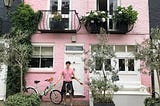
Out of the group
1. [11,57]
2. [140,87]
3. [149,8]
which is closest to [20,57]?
[11,57]

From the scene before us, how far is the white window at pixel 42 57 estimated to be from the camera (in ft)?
48.3

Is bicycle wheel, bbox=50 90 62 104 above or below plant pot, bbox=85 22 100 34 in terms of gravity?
below

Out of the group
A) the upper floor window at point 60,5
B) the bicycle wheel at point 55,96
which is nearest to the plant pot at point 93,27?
the upper floor window at point 60,5

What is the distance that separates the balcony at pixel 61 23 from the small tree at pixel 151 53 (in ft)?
16.1

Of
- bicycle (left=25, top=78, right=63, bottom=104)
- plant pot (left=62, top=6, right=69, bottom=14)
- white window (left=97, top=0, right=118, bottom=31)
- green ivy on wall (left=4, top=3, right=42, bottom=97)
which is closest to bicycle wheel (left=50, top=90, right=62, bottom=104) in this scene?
bicycle (left=25, top=78, right=63, bottom=104)

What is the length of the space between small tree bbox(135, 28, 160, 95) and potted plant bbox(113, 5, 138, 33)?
12.8ft

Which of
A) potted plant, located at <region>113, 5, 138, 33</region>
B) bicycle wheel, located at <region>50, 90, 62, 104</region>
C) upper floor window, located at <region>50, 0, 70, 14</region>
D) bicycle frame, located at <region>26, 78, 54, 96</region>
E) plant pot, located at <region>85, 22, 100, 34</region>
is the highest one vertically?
upper floor window, located at <region>50, 0, 70, 14</region>

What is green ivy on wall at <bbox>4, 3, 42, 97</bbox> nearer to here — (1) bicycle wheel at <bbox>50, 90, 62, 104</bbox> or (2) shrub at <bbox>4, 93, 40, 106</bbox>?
(1) bicycle wheel at <bbox>50, 90, 62, 104</bbox>

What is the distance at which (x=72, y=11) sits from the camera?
14.9m

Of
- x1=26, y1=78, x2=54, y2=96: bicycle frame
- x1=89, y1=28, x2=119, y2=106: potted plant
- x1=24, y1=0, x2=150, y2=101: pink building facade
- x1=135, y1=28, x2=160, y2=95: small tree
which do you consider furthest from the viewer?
x1=24, y1=0, x2=150, y2=101: pink building facade

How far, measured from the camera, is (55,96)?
13.6 m

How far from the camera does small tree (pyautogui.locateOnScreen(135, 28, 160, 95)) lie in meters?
9.70

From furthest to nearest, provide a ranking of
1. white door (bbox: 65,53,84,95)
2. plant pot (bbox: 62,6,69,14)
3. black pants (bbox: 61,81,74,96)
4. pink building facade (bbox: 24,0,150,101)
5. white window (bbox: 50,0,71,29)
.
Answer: plant pot (bbox: 62,6,69,14)
white window (bbox: 50,0,71,29)
white door (bbox: 65,53,84,95)
pink building facade (bbox: 24,0,150,101)
black pants (bbox: 61,81,74,96)

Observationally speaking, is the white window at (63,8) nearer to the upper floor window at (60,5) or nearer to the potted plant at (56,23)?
the upper floor window at (60,5)
